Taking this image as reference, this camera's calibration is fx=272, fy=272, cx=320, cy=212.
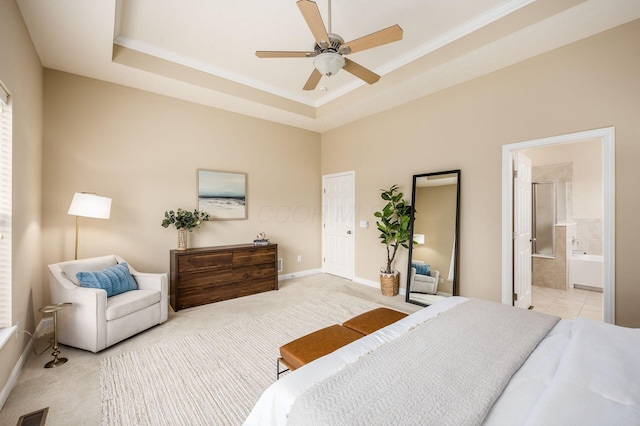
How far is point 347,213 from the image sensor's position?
5.29 meters

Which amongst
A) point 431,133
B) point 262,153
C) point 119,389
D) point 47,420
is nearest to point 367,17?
point 431,133

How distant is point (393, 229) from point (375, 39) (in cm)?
273

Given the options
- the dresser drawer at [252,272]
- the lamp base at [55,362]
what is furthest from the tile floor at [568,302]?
the lamp base at [55,362]

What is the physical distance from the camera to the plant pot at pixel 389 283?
4227 mm

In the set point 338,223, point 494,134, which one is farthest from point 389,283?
point 494,134

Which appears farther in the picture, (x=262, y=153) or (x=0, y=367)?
(x=262, y=153)

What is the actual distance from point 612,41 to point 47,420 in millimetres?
5388

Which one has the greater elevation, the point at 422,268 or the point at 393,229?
the point at 393,229

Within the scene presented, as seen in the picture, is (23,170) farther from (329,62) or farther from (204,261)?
(329,62)

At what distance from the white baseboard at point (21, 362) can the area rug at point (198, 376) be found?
53 cm

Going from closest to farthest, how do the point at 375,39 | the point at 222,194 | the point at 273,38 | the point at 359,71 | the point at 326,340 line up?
the point at 326,340, the point at 375,39, the point at 359,71, the point at 273,38, the point at 222,194

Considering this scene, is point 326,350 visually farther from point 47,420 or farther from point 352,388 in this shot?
point 47,420

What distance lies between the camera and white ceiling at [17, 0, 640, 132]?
8.00 ft

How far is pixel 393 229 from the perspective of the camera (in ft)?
13.9
